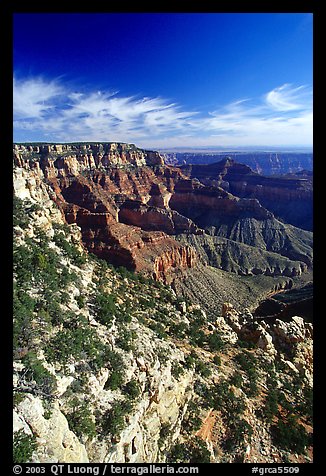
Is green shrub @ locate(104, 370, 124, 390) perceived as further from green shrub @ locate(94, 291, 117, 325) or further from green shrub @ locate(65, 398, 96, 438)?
green shrub @ locate(94, 291, 117, 325)

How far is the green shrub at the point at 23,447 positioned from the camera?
5.24 metres

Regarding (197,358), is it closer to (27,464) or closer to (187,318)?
(187,318)

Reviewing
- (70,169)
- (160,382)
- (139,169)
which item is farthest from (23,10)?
(139,169)

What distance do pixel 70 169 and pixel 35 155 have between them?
6.46 meters

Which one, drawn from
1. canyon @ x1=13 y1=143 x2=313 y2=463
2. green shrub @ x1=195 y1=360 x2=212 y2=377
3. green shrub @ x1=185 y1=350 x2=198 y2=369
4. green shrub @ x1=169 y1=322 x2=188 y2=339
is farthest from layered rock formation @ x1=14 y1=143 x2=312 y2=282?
green shrub @ x1=195 y1=360 x2=212 y2=377

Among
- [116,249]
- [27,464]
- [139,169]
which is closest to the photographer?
[27,464]

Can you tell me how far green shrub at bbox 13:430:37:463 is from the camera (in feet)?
17.2

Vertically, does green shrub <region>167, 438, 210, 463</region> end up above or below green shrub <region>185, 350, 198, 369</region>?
below

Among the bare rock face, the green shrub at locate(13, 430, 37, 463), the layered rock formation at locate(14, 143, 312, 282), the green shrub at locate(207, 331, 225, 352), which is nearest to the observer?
the green shrub at locate(13, 430, 37, 463)

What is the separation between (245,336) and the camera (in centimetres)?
1941

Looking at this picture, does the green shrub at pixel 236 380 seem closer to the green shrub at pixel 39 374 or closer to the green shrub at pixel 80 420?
the green shrub at pixel 80 420

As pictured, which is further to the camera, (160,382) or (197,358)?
(197,358)

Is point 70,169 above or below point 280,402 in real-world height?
above

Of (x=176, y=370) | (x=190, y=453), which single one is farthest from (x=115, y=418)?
(x=176, y=370)
